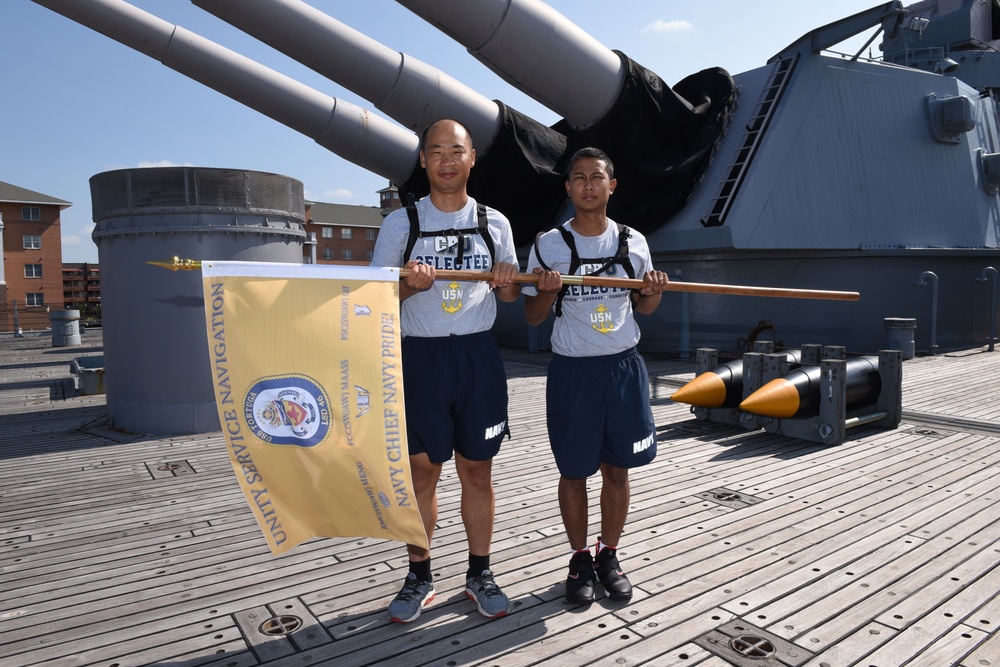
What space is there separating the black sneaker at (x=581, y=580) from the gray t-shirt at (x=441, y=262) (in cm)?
99

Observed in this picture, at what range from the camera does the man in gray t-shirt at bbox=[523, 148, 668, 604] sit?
8.73ft

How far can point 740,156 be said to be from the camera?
9.77 m

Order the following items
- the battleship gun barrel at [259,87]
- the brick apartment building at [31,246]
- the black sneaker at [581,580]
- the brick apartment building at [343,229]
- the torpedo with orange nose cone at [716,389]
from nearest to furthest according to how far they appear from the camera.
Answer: the black sneaker at [581,580] < the torpedo with orange nose cone at [716,389] < the battleship gun barrel at [259,87] < the brick apartment building at [31,246] < the brick apartment building at [343,229]

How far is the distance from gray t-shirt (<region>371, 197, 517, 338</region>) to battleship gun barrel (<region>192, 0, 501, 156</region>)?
17.9 feet

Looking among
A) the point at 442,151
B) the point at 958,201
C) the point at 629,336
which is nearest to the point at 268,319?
the point at 442,151

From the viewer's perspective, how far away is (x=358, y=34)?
27.2ft

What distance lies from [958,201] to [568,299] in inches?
451

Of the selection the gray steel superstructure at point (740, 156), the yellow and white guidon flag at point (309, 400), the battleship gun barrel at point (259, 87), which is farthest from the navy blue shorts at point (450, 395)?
the battleship gun barrel at point (259, 87)

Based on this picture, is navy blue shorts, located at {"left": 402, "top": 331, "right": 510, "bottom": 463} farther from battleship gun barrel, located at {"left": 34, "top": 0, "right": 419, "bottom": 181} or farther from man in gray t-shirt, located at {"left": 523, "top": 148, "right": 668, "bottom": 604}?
battleship gun barrel, located at {"left": 34, "top": 0, "right": 419, "bottom": 181}

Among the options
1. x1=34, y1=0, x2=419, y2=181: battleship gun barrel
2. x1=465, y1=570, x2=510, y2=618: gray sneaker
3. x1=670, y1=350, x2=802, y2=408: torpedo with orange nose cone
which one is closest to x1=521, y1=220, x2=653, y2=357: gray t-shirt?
→ x1=465, y1=570, x2=510, y2=618: gray sneaker

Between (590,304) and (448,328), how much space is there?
0.57 meters

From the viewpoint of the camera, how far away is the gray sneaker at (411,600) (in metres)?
2.51

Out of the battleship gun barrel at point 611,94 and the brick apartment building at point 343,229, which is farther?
the brick apartment building at point 343,229

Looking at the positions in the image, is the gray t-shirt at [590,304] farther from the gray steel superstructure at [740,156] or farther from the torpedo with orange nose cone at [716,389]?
the gray steel superstructure at [740,156]
